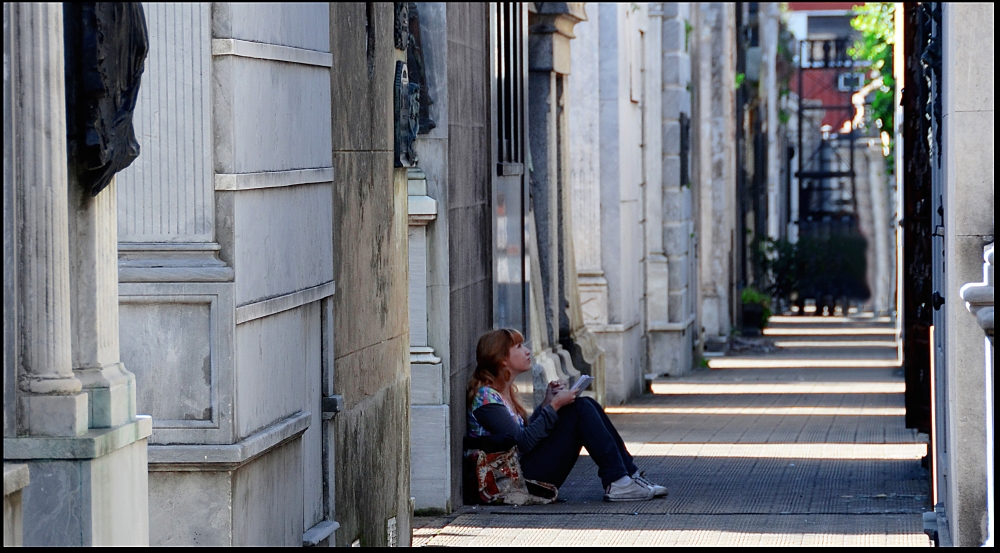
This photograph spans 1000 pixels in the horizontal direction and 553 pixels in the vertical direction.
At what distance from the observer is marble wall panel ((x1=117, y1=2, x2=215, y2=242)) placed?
4.88m

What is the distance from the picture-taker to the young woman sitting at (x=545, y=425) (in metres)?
8.31

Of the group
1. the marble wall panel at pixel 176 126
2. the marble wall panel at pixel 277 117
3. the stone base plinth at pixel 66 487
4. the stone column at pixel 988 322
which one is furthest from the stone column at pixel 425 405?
the stone base plinth at pixel 66 487

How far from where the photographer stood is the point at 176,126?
491 cm

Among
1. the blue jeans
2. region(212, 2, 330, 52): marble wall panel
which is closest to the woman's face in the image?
the blue jeans

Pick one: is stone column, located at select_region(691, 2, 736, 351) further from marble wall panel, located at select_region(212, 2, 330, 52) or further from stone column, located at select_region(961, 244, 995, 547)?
stone column, located at select_region(961, 244, 995, 547)

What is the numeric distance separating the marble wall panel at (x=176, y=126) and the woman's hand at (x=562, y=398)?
3.64 metres

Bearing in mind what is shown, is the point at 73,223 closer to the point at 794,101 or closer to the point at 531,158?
the point at 531,158

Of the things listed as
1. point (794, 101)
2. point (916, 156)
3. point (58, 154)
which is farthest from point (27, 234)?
point (794, 101)

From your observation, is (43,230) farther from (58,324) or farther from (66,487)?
(66,487)

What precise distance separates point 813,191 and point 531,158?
25.8 m

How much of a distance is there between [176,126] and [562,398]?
3761mm

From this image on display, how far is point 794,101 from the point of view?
39.9 meters

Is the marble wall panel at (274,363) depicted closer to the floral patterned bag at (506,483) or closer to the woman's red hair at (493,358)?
the woman's red hair at (493,358)

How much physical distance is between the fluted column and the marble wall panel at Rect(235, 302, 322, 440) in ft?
3.73
